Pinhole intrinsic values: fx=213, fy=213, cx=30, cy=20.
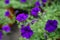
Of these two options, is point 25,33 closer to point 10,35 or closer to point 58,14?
point 58,14

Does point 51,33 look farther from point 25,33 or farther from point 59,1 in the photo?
point 59,1

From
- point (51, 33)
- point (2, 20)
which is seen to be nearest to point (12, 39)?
point (2, 20)

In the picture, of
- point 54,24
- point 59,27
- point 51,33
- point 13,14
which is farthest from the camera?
point 13,14

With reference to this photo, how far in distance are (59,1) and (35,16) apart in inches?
23.1

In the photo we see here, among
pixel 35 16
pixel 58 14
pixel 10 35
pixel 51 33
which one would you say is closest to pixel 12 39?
pixel 10 35

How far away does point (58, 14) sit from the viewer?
2580 mm

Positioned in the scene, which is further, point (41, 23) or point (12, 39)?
point (12, 39)

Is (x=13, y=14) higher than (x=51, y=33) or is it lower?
higher

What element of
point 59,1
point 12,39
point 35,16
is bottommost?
point 12,39

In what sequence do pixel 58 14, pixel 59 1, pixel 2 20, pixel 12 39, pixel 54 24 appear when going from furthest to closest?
pixel 2 20 < pixel 12 39 < pixel 59 1 < pixel 58 14 < pixel 54 24

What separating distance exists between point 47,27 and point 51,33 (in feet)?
0.67

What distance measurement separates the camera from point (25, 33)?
2143 millimetres

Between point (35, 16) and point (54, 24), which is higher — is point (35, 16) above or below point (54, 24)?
above

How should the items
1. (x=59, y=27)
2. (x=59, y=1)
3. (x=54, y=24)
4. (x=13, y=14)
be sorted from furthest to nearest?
(x=13, y=14) → (x=59, y=1) → (x=59, y=27) → (x=54, y=24)
